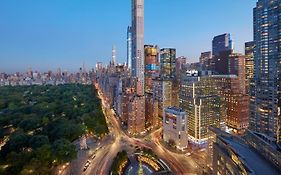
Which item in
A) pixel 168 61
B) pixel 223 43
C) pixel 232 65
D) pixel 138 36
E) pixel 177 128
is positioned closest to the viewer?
pixel 177 128

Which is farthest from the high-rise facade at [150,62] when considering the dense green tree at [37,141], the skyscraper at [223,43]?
the dense green tree at [37,141]

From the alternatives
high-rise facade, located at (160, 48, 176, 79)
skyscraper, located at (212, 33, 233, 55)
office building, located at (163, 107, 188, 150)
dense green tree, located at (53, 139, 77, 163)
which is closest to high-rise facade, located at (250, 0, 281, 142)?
office building, located at (163, 107, 188, 150)

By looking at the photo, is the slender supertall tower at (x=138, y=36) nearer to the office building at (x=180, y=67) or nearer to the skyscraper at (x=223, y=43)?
the office building at (x=180, y=67)

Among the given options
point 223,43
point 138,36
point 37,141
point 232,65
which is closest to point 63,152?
point 37,141

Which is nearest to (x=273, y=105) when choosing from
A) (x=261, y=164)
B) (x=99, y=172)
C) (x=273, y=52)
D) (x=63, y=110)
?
(x=273, y=52)

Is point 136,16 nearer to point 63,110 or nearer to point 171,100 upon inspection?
point 171,100

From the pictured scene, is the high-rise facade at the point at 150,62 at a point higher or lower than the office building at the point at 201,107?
higher

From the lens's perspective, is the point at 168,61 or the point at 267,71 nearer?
the point at 267,71

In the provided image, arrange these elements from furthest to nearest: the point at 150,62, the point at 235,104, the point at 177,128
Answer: the point at 150,62 < the point at 235,104 < the point at 177,128

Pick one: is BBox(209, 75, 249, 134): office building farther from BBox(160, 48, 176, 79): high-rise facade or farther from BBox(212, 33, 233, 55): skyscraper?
BBox(212, 33, 233, 55): skyscraper

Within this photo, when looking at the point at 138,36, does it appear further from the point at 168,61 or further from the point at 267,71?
the point at 267,71
